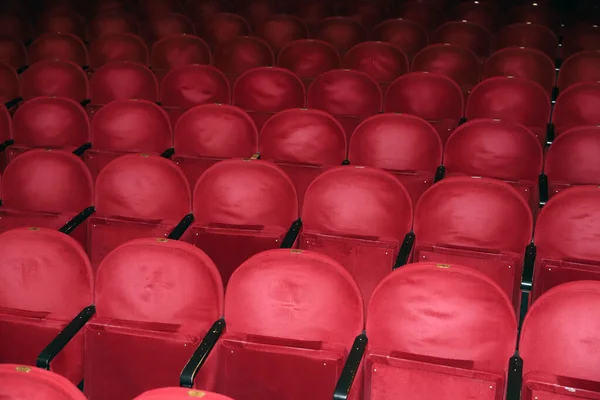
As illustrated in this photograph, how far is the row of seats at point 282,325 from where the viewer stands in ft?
4.87

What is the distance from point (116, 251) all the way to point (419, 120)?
120 cm

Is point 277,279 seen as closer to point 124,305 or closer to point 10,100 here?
point 124,305

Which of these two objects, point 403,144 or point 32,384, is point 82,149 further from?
point 32,384

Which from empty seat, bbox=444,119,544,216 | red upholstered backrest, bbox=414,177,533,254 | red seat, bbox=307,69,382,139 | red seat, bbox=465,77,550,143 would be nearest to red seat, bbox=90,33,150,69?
red seat, bbox=307,69,382,139

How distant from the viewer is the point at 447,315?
1532 mm

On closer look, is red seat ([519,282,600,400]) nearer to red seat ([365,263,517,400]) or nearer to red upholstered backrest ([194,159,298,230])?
red seat ([365,263,517,400])

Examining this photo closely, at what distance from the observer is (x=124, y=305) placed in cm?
170

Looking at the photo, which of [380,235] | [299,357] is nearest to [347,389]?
[299,357]

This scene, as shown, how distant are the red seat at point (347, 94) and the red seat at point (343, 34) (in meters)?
0.85

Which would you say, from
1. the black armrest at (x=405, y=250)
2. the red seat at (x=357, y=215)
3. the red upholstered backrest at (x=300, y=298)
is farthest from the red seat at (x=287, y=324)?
the red seat at (x=357, y=215)

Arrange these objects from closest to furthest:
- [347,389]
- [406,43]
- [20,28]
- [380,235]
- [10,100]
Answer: [347,389], [380,235], [10,100], [406,43], [20,28]

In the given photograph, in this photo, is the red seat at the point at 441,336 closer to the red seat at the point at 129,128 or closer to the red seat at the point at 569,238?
the red seat at the point at 569,238

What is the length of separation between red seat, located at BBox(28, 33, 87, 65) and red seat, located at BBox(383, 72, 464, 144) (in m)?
1.77

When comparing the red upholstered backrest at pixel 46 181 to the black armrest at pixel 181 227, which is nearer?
the black armrest at pixel 181 227
